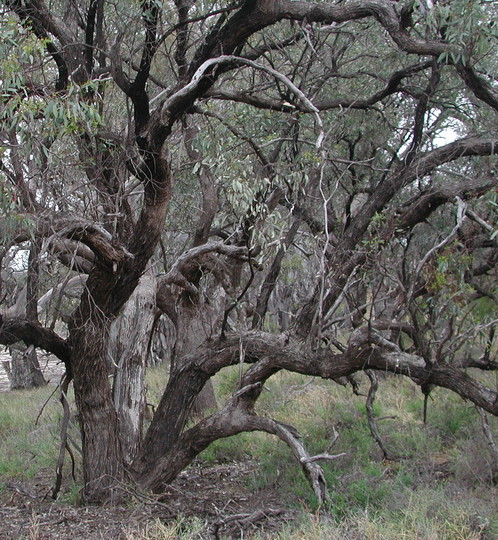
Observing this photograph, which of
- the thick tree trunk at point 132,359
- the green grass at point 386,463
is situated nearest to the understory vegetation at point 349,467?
the green grass at point 386,463

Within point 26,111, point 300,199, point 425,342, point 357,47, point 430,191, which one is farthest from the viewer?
point 357,47

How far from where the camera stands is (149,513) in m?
5.93

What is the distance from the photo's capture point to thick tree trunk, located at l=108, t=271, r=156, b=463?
7.53m

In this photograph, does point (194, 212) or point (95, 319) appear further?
point (194, 212)

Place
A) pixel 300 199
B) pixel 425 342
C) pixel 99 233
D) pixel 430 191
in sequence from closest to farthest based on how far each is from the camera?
pixel 99 233 → pixel 425 342 → pixel 430 191 → pixel 300 199

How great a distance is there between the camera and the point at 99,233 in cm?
550

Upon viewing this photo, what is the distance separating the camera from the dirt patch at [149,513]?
17.9 ft

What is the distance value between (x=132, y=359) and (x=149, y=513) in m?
2.12

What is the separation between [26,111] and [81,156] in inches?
73.7

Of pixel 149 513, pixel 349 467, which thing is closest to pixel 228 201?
pixel 149 513

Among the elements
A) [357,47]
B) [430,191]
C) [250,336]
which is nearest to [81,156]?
[250,336]

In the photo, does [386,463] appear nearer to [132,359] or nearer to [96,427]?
[132,359]

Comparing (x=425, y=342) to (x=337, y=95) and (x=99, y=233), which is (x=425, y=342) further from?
(x=337, y=95)

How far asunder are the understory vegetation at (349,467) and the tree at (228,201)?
752mm
